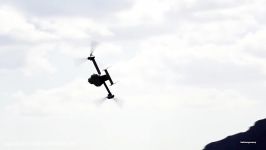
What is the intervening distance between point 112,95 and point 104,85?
2820 mm

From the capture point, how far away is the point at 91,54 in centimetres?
11325

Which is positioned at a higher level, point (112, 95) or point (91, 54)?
point (91, 54)

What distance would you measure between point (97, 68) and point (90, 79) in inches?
134

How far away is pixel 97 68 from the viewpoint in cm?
11394

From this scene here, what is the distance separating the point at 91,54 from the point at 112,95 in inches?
382

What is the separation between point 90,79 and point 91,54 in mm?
5367

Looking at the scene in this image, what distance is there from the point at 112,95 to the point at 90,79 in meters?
6.41

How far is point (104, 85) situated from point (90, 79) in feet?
16.5

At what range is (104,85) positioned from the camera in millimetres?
115812

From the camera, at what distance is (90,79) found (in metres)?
112

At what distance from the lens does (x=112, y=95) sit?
11500cm

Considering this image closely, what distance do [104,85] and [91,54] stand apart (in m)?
7.40
